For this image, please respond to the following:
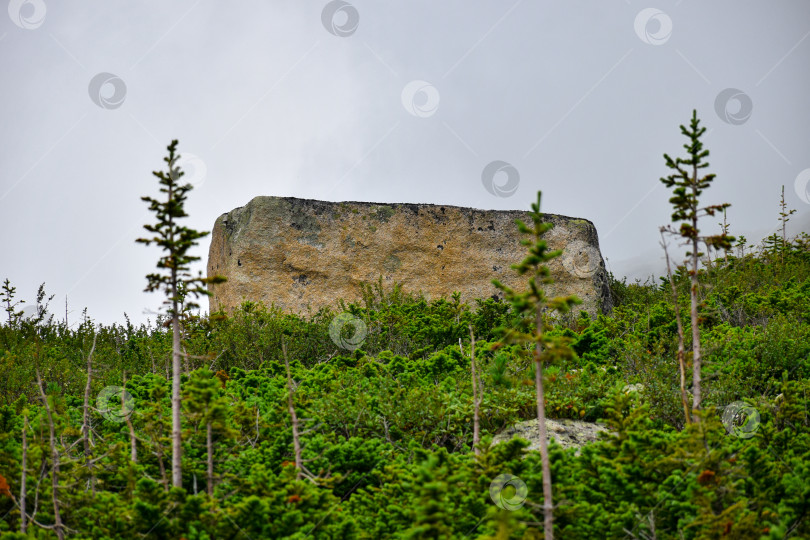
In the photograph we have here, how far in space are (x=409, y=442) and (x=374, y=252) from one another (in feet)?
24.2

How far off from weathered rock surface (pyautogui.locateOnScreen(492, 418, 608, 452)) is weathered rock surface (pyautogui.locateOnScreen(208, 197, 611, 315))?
20.1 ft

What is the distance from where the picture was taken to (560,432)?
5770 mm

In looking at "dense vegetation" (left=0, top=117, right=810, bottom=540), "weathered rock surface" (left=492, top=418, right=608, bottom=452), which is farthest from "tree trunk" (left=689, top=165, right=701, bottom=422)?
"weathered rock surface" (left=492, top=418, right=608, bottom=452)

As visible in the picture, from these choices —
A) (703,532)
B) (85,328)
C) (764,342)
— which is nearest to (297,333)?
(85,328)

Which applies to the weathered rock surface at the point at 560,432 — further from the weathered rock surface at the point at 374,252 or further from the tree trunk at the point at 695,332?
the weathered rock surface at the point at 374,252

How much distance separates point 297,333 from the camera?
32.1 ft

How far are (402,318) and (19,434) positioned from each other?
546cm

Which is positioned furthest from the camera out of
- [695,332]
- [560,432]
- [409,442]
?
[560,432]

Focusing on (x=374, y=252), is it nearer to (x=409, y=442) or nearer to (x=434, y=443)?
(x=434, y=443)

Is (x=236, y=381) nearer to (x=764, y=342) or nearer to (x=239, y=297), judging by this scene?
(x=239, y=297)

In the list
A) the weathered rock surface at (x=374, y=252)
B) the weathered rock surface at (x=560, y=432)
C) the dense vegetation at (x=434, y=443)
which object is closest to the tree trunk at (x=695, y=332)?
the dense vegetation at (x=434, y=443)

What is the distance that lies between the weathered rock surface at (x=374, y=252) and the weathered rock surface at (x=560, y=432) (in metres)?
6.13

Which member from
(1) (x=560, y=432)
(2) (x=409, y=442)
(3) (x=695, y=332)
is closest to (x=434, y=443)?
(2) (x=409, y=442)

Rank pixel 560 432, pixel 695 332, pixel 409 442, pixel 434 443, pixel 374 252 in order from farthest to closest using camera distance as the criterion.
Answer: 1. pixel 374 252
2. pixel 560 432
3. pixel 434 443
4. pixel 409 442
5. pixel 695 332
